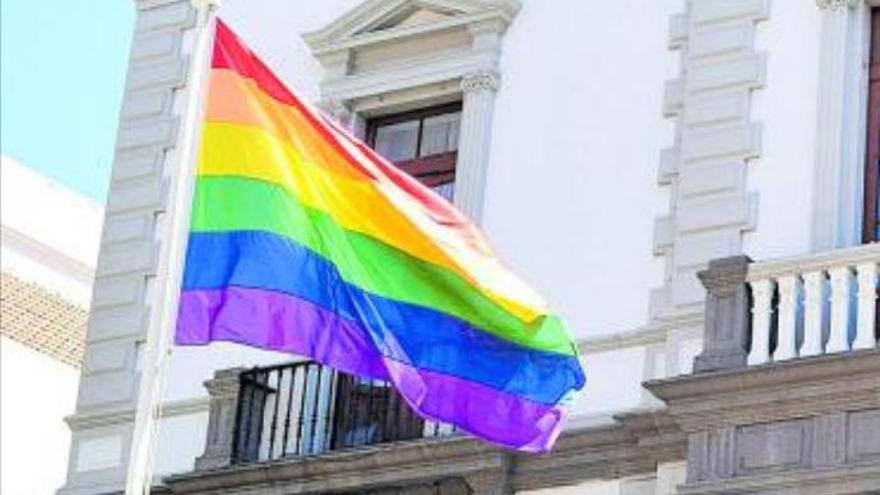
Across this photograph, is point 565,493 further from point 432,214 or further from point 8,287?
point 8,287

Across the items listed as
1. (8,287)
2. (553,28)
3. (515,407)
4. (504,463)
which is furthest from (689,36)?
(8,287)

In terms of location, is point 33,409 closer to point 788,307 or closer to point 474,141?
point 474,141

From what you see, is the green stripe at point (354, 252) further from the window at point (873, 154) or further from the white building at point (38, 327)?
the white building at point (38, 327)

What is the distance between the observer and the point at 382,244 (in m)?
17.4

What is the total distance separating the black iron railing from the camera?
2164 centimetres

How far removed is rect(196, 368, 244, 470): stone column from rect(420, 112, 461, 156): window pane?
227cm

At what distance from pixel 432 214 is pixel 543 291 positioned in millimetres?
3817

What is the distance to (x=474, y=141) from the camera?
Result: 22.4m

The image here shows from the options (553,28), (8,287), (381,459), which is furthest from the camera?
(8,287)

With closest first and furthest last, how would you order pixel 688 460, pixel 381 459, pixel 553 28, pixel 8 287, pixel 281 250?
pixel 281 250 < pixel 688 460 < pixel 381 459 < pixel 553 28 < pixel 8 287

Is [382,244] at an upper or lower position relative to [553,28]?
lower

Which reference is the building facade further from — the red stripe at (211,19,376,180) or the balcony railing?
the red stripe at (211,19,376,180)

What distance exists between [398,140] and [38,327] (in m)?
13.8

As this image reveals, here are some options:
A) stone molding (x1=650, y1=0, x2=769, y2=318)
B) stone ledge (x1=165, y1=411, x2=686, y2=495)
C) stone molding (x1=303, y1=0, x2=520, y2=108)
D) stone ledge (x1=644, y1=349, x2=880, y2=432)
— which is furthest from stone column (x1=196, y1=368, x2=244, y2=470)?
stone ledge (x1=644, y1=349, x2=880, y2=432)
